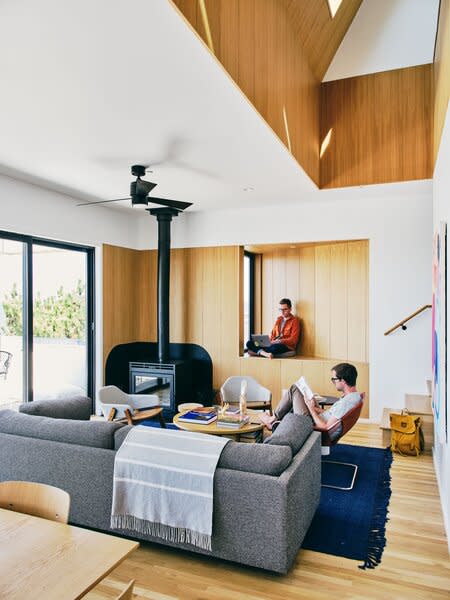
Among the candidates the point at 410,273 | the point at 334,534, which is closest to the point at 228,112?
the point at 334,534

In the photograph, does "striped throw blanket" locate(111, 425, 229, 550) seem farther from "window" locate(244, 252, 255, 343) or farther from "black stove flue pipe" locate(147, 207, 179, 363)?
"window" locate(244, 252, 255, 343)

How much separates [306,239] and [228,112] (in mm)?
3216

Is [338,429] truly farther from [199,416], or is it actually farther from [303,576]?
[303,576]

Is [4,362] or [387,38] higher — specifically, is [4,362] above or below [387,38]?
below

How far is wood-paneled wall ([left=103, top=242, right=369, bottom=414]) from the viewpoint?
6480 mm

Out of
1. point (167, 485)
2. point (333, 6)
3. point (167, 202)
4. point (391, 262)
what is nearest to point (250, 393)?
point (167, 202)

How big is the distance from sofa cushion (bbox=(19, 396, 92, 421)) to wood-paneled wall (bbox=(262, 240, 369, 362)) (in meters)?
3.84

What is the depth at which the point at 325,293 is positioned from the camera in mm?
6773

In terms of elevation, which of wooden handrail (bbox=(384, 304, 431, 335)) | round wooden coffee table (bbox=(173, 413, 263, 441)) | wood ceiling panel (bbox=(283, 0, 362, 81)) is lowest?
round wooden coffee table (bbox=(173, 413, 263, 441))

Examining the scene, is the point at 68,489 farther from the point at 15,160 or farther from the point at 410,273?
the point at 410,273

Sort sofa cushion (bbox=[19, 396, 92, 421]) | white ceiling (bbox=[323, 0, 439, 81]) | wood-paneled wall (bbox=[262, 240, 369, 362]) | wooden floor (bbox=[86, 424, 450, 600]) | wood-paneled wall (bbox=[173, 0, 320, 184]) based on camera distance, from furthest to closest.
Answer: wood-paneled wall (bbox=[262, 240, 369, 362]) → white ceiling (bbox=[323, 0, 439, 81]) → sofa cushion (bbox=[19, 396, 92, 421]) → wood-paneled wall (bbox=[173, 0, 320, 184]) → wooden floor (bbox=[86, 424, 450, 600])

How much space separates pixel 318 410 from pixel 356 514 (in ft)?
3.13

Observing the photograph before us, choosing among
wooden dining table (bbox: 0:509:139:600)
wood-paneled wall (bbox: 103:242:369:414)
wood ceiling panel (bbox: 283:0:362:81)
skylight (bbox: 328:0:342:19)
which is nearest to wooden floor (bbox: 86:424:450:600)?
wooden dining table (bbox: 0:509:139:600)

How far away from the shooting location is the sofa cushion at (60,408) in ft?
11.4
